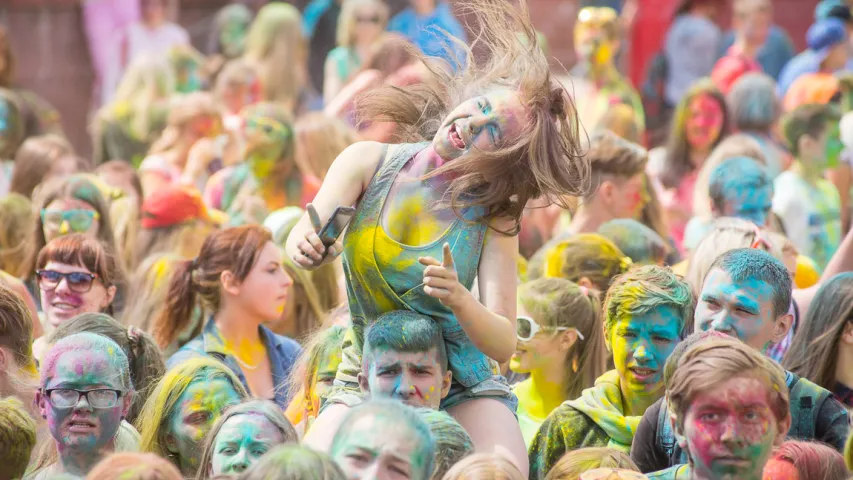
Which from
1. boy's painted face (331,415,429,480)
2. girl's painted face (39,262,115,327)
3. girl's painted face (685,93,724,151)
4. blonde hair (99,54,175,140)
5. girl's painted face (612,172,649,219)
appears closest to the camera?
boy's painted face (331,415,429,480)

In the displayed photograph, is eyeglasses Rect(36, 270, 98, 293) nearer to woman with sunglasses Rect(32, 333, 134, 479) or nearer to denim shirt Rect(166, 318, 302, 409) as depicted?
denim shirt Rect(166, 318, 302, 409)

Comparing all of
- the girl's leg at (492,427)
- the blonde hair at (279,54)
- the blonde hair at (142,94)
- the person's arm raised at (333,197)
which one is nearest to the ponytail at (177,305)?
the person's arm raised at (333,197)

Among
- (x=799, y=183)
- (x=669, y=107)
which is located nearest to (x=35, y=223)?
(x=799, y=183)

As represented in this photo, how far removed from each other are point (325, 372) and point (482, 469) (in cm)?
136

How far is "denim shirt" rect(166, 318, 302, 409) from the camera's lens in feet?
18.1

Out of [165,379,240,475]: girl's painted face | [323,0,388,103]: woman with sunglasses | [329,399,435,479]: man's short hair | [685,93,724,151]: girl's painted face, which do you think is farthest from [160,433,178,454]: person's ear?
[323,0,388,103]: woman with sunglasses

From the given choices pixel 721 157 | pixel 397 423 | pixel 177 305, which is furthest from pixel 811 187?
pixel 397 423

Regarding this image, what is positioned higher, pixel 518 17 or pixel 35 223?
pixel 518 17

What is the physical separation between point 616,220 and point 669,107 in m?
5.05

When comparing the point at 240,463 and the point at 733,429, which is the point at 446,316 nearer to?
the point at 240,463

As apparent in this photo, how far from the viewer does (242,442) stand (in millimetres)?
3941

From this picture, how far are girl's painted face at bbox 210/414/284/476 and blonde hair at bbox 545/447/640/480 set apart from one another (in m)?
0.84

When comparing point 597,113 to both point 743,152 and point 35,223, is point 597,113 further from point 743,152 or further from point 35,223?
point 35,223

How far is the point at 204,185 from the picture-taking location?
358 inches
